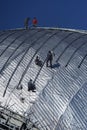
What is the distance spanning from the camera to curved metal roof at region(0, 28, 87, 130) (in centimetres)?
2814

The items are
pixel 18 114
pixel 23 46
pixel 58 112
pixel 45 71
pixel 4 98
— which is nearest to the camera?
pixel 18 114

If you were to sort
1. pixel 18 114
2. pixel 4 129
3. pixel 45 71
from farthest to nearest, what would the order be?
pixel 45 71 < pixel 18 114 < pixel 4 129

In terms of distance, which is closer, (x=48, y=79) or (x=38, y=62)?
(x=48, y=79)

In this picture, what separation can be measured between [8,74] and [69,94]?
6968 millimetres

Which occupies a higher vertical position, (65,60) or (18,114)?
(65,60)

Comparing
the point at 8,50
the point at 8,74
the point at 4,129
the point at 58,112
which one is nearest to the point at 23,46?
the point at 8,50

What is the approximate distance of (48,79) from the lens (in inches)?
1231

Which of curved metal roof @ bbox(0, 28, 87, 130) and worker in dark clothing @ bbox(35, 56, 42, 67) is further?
→ worker in dark clothing @ bbox(35, 56, 42, 67)

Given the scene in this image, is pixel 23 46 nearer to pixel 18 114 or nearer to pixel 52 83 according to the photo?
pixel 52 83

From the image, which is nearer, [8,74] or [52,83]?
[52,83]

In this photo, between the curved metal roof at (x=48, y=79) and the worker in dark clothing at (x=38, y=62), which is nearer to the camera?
the curved metal roof at (x=48, y=79)

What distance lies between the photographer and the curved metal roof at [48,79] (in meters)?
28.1

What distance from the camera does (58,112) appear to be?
2841cm

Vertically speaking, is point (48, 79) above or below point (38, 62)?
below
